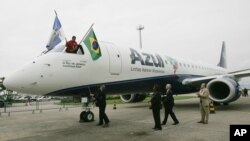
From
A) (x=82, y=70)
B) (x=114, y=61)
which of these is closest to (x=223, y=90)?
(x=114, y=61)

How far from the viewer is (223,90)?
15500 mm

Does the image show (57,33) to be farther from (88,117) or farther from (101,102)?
(101,102)

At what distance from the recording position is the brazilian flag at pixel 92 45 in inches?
404

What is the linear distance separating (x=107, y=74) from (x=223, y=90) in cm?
794

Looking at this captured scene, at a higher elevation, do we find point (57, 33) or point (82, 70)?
point (57, 33)

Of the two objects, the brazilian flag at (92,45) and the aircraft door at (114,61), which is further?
the aircraft door at (114,61)

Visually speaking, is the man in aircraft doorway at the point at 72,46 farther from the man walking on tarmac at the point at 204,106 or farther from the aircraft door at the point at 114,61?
the man walking on tarmac at the point at 204,106

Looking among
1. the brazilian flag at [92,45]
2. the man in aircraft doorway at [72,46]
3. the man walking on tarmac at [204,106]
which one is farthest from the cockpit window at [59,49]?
the man walking on tarmac at [204,106]

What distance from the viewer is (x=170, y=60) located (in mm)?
16219

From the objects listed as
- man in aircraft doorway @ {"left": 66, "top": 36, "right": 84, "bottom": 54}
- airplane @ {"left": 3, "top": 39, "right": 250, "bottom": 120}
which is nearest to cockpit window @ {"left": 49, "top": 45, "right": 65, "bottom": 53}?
airplane @ {"left": 3, "top": 39, "right": 250, "bottom": 120}

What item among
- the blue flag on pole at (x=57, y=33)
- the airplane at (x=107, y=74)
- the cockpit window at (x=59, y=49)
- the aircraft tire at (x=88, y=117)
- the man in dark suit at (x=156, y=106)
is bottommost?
the aircraft tire at (x=88, y=117)

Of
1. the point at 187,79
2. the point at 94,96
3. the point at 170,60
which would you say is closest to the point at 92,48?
the point at 94,96

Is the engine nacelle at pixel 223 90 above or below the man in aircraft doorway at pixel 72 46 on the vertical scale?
below

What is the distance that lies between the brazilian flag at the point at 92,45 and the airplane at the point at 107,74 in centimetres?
6
